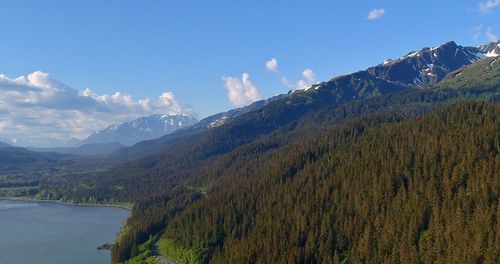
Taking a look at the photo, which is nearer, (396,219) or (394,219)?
(396,219)

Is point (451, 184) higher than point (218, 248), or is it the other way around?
point (451, 184)

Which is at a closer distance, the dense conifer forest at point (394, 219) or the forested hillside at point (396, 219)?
the forested hillside at point (396, 219)

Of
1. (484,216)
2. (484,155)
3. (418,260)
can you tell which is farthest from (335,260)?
(484,155)

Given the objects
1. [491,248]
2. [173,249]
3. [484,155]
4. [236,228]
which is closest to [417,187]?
→ [484,155]

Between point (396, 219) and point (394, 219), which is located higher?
point (396, 219)

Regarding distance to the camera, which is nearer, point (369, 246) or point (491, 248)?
point (491, 248)

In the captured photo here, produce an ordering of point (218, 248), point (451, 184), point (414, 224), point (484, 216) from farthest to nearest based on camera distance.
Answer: point (218, 248)
point (451, 184)
point (414, 224)
point (484, 216)

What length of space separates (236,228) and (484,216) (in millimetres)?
91815

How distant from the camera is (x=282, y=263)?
14538 centimetres

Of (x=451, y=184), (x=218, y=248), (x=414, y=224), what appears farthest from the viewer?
(x=218, y=248)

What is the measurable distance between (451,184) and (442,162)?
2181 cm

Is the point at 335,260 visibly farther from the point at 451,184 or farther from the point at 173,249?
the point at 173,249

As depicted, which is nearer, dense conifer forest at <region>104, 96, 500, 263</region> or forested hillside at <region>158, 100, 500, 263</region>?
forested hillside at <region>158, 100, 500, 263</region>

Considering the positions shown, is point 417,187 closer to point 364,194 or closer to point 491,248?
point 364,194
